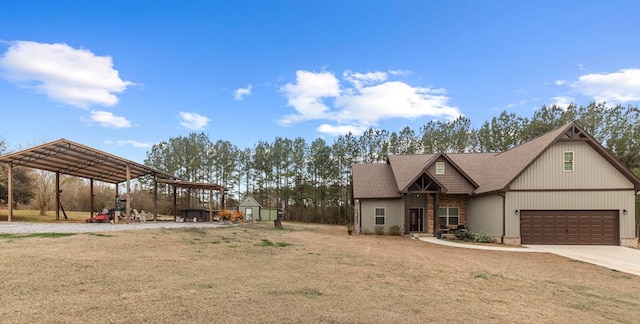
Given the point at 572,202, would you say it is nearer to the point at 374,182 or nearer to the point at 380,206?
the point at 380,206

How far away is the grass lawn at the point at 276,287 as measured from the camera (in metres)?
5.32

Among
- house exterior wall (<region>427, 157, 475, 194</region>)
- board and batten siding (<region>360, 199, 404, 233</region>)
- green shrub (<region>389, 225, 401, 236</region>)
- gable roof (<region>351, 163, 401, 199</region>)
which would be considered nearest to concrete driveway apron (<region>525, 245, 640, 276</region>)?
house exterior wall (<region>427, 157, 475, 194</region>)

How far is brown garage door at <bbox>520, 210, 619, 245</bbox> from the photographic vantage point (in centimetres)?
1931

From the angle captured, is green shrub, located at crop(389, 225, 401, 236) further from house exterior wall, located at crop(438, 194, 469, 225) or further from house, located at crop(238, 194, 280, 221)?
house, located at crop(238, 194, 280, 221)

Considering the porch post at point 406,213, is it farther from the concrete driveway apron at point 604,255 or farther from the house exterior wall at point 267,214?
the house exterior wall at point 267,214

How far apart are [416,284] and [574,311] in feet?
9.70

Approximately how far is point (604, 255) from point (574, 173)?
213 inches

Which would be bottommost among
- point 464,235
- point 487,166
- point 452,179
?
point 464,235

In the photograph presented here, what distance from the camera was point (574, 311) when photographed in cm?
650

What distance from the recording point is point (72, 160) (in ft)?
75.7

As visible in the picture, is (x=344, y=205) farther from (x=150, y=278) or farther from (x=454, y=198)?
(x=150, y=278)

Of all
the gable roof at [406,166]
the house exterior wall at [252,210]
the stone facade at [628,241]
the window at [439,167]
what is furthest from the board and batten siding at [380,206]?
the house exterior wall at [252,210]

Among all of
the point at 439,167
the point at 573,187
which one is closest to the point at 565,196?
the point at 573,187

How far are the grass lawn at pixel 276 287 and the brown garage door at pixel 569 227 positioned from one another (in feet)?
25.1
